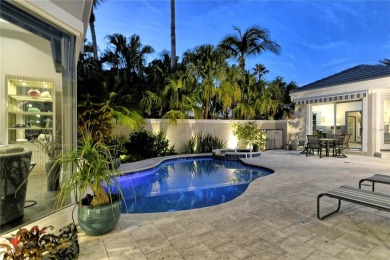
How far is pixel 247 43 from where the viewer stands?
19.8 metres

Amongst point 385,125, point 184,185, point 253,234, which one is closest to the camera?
point 253,234

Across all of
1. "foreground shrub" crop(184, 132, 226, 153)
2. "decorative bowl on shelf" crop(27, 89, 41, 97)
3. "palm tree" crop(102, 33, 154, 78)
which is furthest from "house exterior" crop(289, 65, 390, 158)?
"decorative bowl on shelf" crop(27, 89, 41, 97)

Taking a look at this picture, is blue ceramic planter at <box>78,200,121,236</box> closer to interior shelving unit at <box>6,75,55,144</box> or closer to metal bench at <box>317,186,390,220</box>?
interior shelving unit at <box>6,75,55,144</box>

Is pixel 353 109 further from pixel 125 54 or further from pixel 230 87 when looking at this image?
pixel 125 54

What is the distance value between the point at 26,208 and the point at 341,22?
5208 inches

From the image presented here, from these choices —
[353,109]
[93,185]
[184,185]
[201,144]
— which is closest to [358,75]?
[353,109]

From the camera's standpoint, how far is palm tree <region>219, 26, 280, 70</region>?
1973 centimetres

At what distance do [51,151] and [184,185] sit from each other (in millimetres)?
5207

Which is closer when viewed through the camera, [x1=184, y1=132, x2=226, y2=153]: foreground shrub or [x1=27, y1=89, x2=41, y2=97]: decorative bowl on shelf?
[x1=27, y1=89, x2=41, y2=97]: decorative bowl on shelf

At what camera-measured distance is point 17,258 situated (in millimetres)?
2631

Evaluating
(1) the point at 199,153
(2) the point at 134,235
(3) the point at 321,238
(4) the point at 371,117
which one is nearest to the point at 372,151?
(4) the point at 371,117

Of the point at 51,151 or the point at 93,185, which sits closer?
the point at 93,185

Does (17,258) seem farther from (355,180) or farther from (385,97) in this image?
(385,97)

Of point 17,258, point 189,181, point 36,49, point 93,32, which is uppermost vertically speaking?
point 93,32
